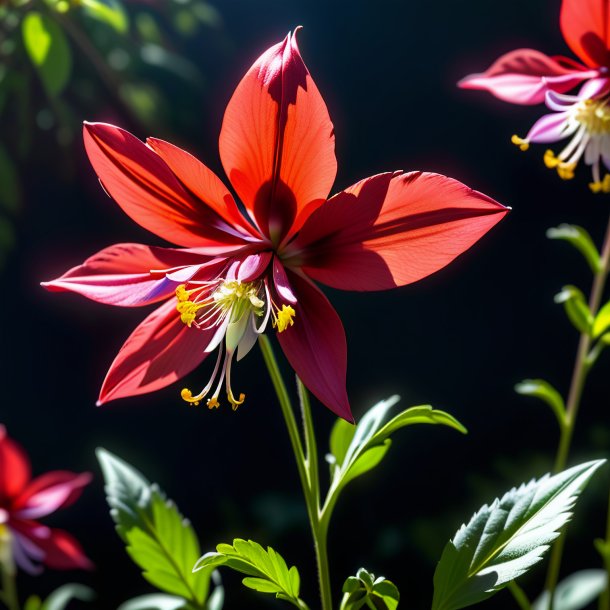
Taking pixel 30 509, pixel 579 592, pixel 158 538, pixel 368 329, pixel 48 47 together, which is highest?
pixel 48 47

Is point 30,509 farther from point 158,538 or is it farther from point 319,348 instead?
point 319,348

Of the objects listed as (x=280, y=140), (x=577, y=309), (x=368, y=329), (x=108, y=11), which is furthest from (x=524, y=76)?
(x=368, y=329)

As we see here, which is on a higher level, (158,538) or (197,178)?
(197,178)

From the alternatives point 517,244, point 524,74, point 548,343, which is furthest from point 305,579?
point 524,74

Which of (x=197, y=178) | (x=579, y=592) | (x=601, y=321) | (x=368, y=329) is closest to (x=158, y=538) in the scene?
(x=197, y=178)

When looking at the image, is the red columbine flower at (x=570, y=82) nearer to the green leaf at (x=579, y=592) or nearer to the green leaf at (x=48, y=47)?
the green leaf at (x=48, y=47)

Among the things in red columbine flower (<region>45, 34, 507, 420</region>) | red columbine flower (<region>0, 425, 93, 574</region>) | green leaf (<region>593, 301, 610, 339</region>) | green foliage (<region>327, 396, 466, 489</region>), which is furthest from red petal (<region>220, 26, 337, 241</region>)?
red columbine flower (<region>0, 425, 93, 574</region>)

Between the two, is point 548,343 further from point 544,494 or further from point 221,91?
point 544,494

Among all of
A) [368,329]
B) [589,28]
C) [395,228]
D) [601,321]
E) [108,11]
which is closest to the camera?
[395,228]

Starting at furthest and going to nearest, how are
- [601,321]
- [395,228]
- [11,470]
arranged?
1. [11,470]
2. [601,321]
3. [395,228]

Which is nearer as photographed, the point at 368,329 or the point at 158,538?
the point at 158,538
